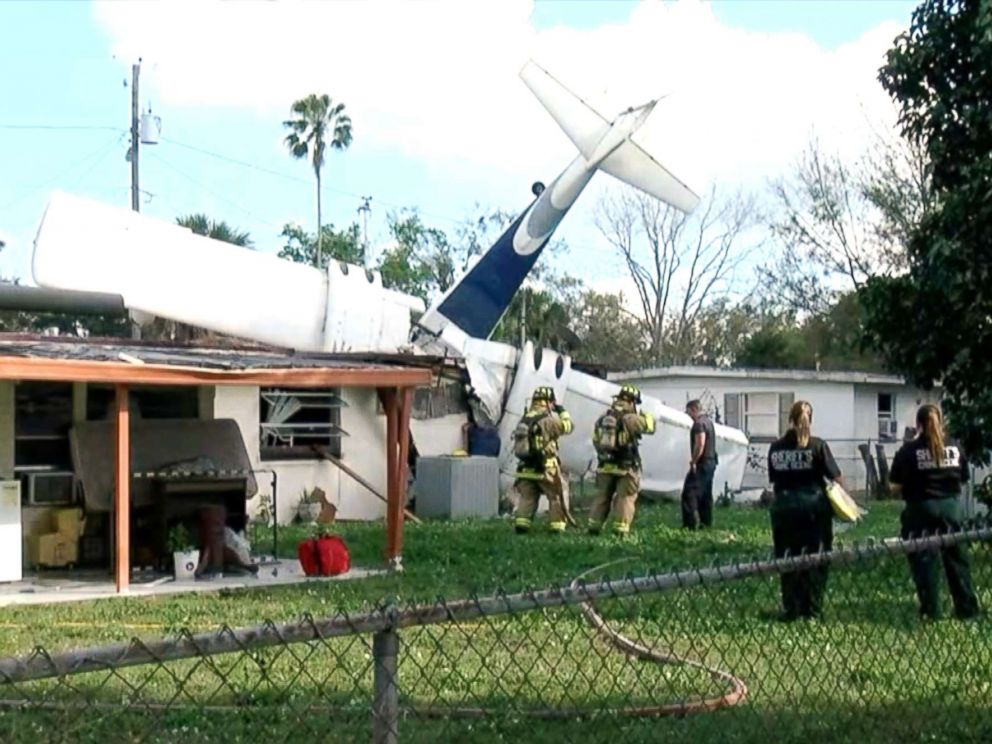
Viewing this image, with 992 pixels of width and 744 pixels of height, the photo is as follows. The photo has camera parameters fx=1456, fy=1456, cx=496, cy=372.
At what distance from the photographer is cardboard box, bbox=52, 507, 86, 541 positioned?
15.8m

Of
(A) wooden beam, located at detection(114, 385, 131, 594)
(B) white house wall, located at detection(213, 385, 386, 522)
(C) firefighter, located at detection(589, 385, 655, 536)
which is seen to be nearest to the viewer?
(A) wooden beam, located at detection(114, 385, 131, 594)


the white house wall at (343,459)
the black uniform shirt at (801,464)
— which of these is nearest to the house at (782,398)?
the white house wall at (343,459)

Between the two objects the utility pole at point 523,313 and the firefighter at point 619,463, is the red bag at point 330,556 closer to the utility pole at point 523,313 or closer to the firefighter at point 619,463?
the firefighter at point 619,463

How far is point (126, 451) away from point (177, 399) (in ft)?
12.6

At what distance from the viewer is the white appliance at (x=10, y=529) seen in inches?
564

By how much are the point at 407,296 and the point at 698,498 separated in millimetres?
8602

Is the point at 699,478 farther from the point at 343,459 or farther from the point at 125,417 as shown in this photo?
the point at 125,417

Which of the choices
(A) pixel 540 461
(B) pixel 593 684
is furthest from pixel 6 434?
(B) pixel 593 684

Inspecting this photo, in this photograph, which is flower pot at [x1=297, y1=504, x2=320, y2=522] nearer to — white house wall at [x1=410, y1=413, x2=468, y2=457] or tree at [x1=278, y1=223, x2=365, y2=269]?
white house wall at [x1=410, y1=413, x2=468, y2=457]

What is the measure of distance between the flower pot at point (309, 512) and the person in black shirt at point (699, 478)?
18.8 ft

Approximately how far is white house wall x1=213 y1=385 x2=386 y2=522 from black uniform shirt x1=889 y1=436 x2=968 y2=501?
12553mm

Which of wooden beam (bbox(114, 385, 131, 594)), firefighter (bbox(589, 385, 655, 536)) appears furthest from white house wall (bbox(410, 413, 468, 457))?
wooden beam (bbox(114, 385, 131, 594))

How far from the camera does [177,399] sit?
17.6 m

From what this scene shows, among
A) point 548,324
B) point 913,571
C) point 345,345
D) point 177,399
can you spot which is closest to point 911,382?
point 913,571
